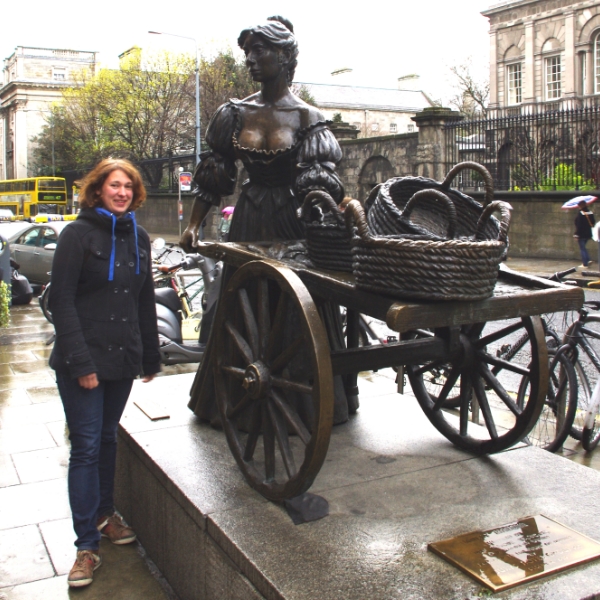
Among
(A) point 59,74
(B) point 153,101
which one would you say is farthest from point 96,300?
(A) point 59,74

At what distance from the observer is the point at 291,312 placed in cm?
405

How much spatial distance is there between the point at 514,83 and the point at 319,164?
46074 millimetres

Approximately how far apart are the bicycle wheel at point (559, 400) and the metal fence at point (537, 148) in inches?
612

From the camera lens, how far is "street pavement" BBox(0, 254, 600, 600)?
11.5ft

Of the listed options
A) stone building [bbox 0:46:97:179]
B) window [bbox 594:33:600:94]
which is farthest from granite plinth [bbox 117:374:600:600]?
stone building [bbox 0:46:97:179]

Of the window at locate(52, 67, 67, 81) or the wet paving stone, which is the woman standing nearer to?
the wet paving stone

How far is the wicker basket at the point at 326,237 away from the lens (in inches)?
125

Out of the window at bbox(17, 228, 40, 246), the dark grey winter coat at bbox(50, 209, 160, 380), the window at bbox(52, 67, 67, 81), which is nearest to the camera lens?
the dark grey winter coat at bbox(50, 209, 160, 380)

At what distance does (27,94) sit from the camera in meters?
89.8

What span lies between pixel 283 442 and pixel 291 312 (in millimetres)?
1093

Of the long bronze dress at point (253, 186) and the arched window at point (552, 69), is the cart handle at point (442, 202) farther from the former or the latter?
the arched window at point (552, 69)

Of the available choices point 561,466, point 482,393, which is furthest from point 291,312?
point 561,466

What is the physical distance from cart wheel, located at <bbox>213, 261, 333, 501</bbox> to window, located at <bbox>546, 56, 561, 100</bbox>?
44.0 metres

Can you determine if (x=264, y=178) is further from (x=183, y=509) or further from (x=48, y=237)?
(x=48, y=237)
